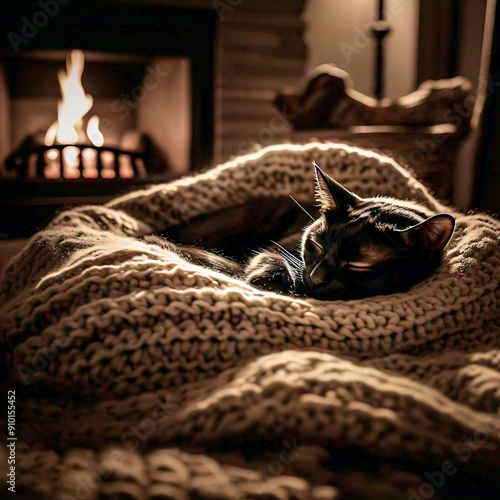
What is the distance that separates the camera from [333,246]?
2.77 ft

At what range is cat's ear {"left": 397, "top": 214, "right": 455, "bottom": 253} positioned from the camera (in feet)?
2.44

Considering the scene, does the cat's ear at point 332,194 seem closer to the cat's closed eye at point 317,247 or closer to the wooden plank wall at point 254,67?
the cat's closed eye at point 317,247

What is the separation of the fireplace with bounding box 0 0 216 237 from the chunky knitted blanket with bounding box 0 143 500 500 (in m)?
1.22

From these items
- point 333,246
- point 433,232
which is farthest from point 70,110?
point 433,232

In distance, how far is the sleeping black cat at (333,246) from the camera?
0.81 metres

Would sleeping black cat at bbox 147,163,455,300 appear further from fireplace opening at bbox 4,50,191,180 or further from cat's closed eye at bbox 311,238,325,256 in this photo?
fireplace opening at bbox 4,50,191,180

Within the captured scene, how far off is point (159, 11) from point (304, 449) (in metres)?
1.91

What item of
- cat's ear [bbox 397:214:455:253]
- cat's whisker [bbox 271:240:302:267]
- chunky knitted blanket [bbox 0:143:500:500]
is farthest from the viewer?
cat's whisker [bbox 271:240:302:267]

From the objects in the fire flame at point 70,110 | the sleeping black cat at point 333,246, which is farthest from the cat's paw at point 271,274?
the fire flame at point 70,110

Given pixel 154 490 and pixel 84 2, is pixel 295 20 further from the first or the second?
pixel 154 490

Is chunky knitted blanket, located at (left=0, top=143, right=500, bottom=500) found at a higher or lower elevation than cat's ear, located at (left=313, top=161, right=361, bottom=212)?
lower

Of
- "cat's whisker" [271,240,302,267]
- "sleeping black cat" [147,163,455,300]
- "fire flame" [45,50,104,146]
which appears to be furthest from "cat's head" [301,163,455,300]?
"fire flame" [45,50,104,146]

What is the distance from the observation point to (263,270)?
90cm

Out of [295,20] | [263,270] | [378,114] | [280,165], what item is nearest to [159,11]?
[295,20]
